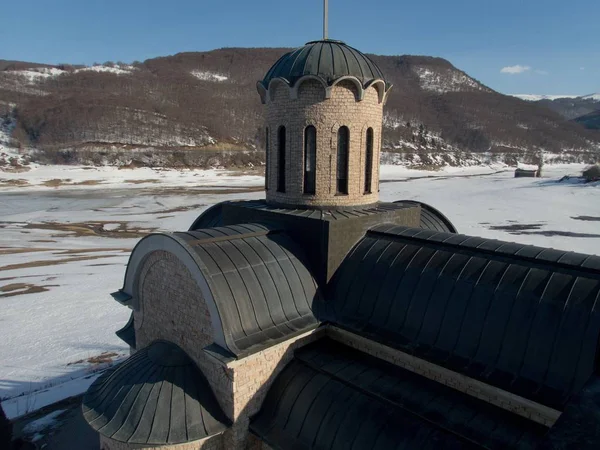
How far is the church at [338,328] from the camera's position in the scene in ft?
18.4

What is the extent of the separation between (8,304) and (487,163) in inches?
4896

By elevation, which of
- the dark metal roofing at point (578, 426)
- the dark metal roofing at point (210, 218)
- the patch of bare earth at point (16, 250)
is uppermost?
the dark metal roofing at point (210, 218)

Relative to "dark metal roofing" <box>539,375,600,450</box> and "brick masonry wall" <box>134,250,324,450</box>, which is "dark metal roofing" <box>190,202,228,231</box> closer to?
"brick masonry wall" <box>134,250,324,450</box>

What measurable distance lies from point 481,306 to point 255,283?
369 centimetres

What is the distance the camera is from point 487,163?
396ft

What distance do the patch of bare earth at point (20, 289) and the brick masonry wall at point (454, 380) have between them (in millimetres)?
18805

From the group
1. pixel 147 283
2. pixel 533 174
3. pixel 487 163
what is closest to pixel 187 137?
pixel 533 174

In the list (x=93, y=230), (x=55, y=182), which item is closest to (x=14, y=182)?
(x=55, y=182)

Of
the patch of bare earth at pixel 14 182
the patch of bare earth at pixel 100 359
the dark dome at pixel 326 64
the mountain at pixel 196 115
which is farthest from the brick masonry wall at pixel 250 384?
the mountain at pixel 196 115

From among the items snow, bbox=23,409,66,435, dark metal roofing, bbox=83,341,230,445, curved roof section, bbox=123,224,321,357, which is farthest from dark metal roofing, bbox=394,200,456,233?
snow, bbox=23,409,66,435

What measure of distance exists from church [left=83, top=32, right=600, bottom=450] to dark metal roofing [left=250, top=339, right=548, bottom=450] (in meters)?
0.02

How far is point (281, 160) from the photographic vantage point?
32.1 feet

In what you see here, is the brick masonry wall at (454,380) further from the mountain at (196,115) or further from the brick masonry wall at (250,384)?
the mountain at (196,115)

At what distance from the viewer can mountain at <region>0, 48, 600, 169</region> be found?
95.0 meters
